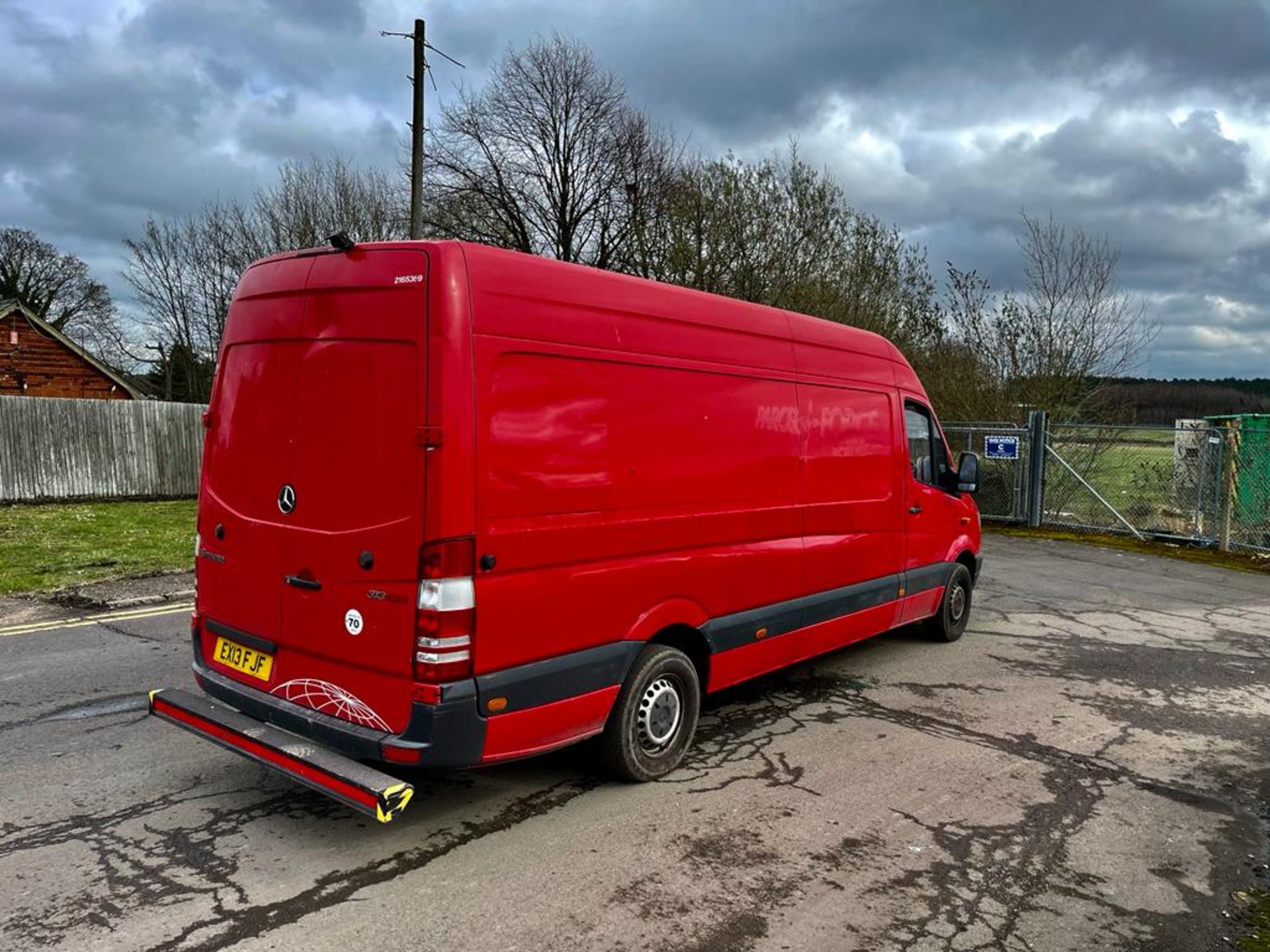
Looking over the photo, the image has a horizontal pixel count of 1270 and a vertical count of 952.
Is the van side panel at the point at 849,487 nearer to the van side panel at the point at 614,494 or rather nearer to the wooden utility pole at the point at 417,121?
the van side panel at the point at 614,494

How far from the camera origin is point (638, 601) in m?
4.06

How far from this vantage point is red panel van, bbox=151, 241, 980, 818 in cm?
331

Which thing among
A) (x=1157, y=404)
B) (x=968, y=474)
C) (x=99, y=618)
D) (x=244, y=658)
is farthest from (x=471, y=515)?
(x=1157, y=404)

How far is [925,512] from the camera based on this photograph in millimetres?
6641

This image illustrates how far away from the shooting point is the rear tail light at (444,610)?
10.7 ft

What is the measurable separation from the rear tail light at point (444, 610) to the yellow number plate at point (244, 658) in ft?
3.21

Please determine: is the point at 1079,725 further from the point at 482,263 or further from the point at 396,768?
the point at 482,263

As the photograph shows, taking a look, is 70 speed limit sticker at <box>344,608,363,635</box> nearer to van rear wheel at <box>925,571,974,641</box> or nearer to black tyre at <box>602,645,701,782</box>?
black tyre at <box>602,645,701,782</box>

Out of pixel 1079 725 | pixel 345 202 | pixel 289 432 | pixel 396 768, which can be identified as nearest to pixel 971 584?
pixel 1079 725

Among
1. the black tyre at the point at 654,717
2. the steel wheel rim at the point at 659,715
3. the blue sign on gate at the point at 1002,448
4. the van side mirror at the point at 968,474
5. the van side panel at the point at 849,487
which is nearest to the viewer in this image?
the black tyre at the point at 654,717

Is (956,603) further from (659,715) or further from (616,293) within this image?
(616,293)

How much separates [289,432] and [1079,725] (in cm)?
489

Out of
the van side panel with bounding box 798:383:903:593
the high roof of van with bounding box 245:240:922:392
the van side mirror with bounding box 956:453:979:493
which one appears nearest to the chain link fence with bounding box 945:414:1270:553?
the van side mirror with bounding box 956:453:979:493

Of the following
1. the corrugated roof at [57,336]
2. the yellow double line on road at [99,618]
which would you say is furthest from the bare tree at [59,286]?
the yellow double line on road at [99,618]
